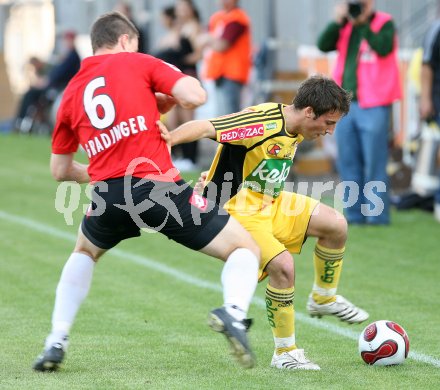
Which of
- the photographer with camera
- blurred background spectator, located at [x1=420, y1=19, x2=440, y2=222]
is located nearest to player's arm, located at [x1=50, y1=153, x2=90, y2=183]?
the photographer with camera

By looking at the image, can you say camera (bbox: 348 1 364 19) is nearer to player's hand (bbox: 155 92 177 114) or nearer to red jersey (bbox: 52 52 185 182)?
player's hand (bbox: 155 92 177 114)

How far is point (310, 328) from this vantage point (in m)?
7.16

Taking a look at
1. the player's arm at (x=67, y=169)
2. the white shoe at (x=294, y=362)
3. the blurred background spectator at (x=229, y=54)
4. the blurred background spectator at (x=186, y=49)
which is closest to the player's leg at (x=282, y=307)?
the white shoe at (x=294, y=362)

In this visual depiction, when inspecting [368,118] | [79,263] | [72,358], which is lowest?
[72,358]

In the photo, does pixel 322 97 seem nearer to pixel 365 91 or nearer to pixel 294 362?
pixel 294 362

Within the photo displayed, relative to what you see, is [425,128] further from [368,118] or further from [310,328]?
[310,328]

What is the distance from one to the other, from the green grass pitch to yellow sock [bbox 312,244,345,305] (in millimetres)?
290

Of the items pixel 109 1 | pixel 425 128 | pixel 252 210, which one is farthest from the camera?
pixel 109 1

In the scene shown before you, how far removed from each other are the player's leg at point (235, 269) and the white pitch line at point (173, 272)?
48.4 inches

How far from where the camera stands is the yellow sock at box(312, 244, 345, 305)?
6594mm

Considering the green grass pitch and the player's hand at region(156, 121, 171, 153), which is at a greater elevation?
the player's hand at region(156, 121, 171, 153)

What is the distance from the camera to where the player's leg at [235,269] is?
5.36 meters

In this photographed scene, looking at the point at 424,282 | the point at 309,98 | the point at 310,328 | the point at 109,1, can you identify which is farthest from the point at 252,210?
the point at 109,1

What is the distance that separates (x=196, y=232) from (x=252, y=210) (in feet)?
2.83
